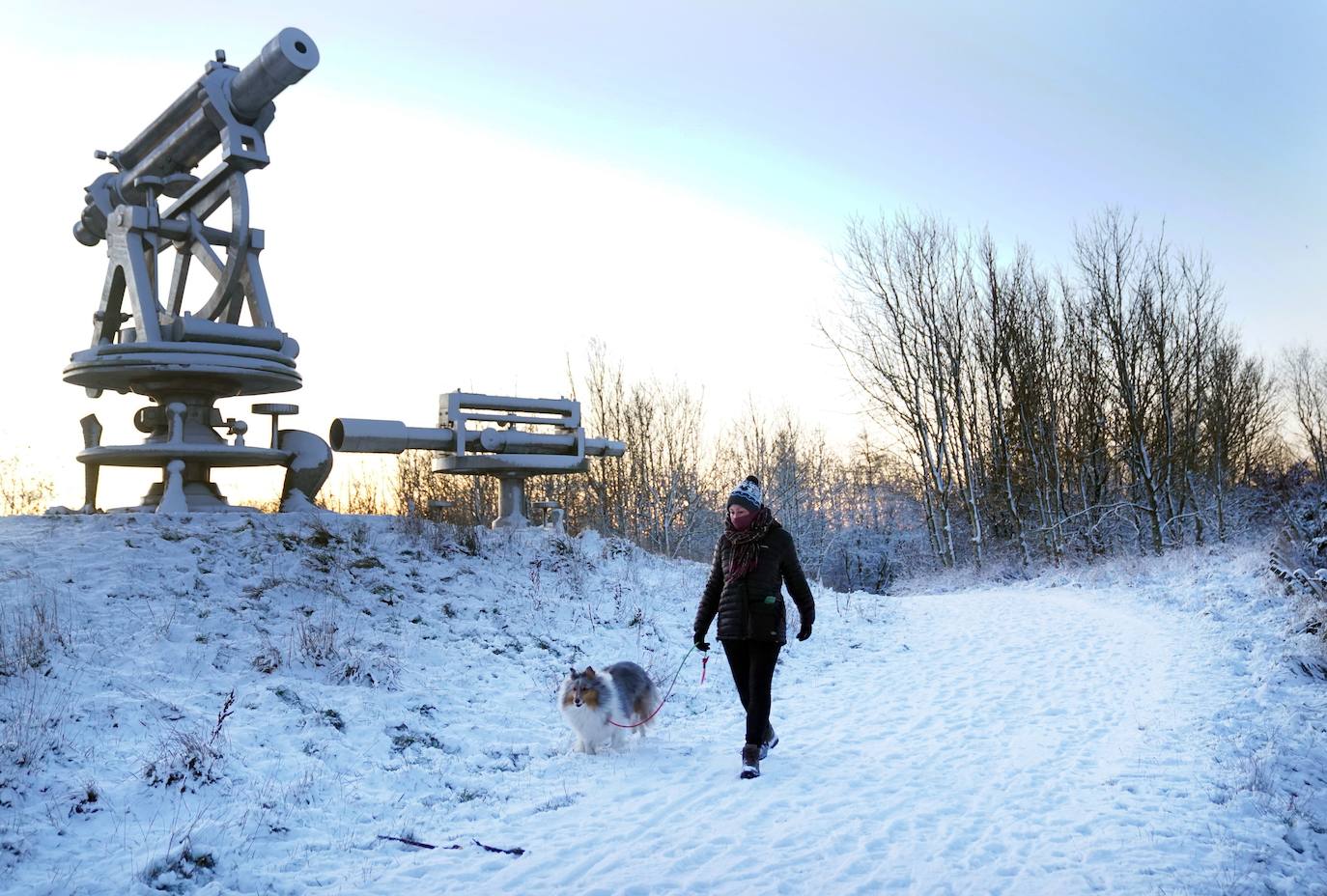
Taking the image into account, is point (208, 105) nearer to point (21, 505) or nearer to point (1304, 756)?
point (21, 505)

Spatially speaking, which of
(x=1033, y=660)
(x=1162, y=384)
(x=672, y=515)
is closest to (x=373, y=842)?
(x=1033, y=660)

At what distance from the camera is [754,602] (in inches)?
244

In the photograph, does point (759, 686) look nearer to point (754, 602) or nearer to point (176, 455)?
point (754, 602)

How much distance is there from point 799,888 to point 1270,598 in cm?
1078

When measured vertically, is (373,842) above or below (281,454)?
below

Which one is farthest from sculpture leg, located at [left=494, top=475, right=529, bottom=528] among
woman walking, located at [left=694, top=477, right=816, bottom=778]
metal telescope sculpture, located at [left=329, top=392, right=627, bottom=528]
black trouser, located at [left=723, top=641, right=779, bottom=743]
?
black trouser, located at [left=723, top=641, right=779, bottom=743]

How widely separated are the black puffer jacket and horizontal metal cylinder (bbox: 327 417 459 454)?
8.72 m

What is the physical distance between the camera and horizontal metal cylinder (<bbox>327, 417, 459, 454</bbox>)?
43.8 ft

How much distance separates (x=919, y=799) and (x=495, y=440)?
10.8 m

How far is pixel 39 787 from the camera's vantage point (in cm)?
500

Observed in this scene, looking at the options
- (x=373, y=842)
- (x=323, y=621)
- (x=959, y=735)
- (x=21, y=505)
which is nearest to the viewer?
(x=373, y=842)

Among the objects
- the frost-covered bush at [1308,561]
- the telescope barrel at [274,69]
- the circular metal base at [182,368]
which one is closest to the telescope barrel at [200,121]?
the telescope barrel at [274,69]

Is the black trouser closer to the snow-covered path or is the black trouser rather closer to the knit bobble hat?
the snow-covered path

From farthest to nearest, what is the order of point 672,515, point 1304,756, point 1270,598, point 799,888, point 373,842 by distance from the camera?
point 672,515
point 1270,598
point 1304,756
point 373,842
point 799,888
